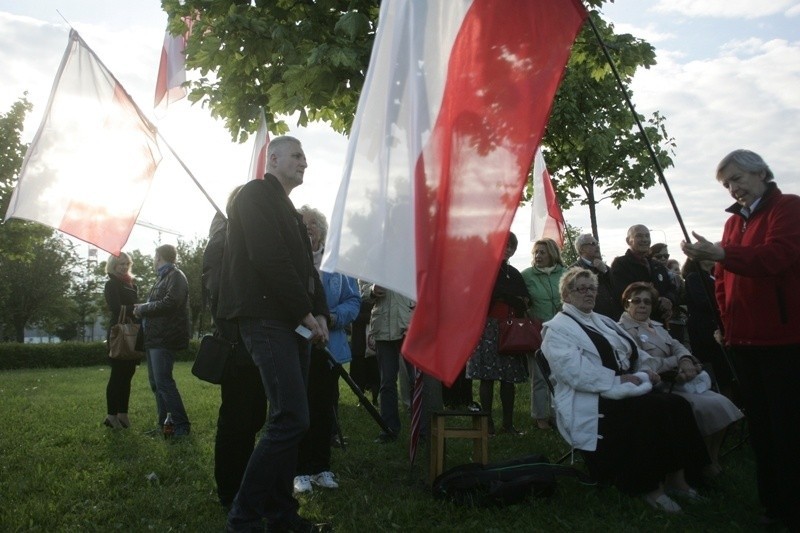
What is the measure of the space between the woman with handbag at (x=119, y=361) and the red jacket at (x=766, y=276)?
6851 millimetres

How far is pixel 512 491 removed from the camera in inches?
194

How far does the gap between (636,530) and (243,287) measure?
2770 millimetres

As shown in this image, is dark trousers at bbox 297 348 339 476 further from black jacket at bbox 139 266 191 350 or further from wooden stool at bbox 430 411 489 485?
black jacket at bbox 139 266 191 350

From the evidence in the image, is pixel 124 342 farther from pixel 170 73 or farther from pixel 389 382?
pixel 170 73

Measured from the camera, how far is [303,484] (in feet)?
17.7

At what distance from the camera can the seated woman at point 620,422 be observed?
201 inches

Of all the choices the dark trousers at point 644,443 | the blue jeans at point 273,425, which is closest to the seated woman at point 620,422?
the dark trousers at point 644,443

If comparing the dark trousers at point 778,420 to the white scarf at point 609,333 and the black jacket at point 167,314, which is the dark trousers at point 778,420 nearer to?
the white scarf at point 609,333

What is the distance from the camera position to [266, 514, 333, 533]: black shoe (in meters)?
4.27

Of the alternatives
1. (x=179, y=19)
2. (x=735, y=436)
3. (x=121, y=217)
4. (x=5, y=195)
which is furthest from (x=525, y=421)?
(x=5, y=195)

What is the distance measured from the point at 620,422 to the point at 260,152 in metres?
5.52

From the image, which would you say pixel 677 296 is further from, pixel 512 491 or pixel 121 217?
pixel 121 217

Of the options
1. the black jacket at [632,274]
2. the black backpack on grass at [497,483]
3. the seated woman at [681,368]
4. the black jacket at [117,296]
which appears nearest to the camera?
the black backpack on grass at [497,483]

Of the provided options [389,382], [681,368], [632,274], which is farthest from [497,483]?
[632,274]
